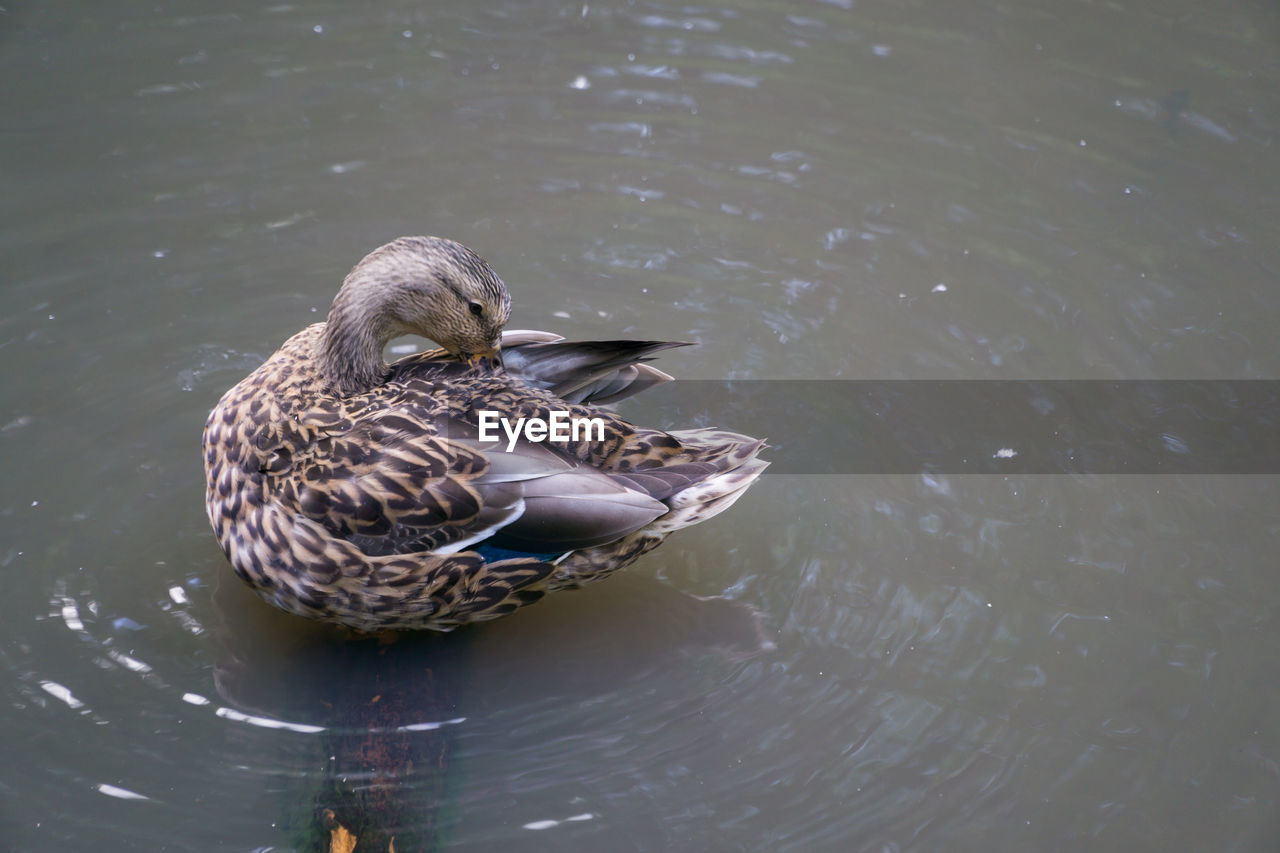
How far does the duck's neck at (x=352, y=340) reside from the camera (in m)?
3.71

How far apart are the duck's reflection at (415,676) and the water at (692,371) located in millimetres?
14

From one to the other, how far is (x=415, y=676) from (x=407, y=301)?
125cm

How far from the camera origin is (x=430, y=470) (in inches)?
136

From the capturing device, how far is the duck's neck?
3707 mm

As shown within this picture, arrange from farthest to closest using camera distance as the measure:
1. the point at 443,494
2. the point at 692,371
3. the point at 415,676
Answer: the point at 692,371 < the point at 415,676 < the point at 443,494

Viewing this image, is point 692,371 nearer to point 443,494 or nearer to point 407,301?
point 407,301

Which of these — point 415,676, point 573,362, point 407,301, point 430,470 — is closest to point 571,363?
point 573,362

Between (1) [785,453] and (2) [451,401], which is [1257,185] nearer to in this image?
(1) [785,453]

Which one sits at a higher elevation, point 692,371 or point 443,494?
point 443,494

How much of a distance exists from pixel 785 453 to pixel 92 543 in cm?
261

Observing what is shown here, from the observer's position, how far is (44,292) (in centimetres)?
488

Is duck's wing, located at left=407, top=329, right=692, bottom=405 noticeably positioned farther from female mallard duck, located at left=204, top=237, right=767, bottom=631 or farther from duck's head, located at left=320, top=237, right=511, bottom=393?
duck's head, located at left=320, top=237, right=511, bottom=393

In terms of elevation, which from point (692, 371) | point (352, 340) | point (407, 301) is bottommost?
point (692, 371)

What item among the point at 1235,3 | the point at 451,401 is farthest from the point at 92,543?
the point at 1235,3
